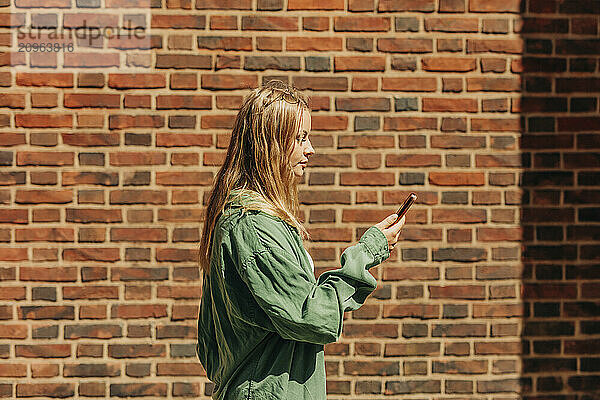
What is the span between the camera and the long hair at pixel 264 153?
91.4 inches

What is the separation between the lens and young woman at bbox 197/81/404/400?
2162 mm

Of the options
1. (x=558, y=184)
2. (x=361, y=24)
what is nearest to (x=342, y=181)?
(x=361, y=24)

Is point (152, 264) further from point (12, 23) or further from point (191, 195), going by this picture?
point (12, 23)

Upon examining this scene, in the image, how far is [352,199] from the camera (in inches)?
156

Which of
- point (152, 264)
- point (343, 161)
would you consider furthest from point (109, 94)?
point (343, 161)

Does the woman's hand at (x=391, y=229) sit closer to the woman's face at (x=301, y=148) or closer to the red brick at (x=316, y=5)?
the woman's face at (x=301, y=148)

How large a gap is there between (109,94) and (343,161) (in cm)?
126

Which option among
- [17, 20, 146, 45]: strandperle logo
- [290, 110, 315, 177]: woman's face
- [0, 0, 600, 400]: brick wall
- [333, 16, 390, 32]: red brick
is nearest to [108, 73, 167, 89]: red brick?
[0, 0, 600, 400]: brick wall

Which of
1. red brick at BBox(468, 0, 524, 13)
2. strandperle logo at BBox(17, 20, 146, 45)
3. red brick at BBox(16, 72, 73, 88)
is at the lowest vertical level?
red brick at BBox(16, 72, 73, 88)

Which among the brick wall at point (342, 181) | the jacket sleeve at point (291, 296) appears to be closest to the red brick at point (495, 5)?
the brick wall at point (342, 181)

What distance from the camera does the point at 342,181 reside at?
397 centimetres

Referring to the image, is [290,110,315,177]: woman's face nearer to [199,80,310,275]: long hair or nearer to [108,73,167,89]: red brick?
[199,80,310,275]: long hair

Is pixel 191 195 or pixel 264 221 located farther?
pixel 191 195

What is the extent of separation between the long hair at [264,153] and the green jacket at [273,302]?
0.08 m
